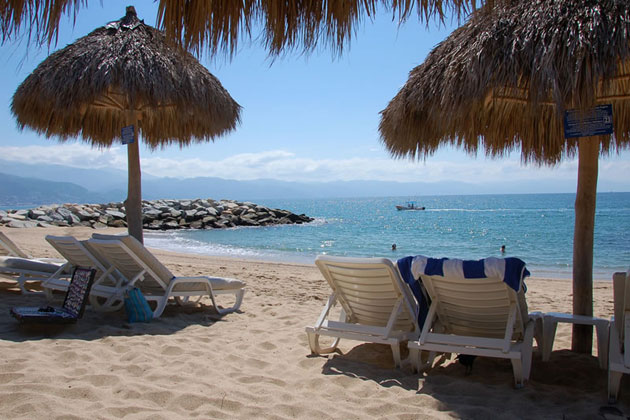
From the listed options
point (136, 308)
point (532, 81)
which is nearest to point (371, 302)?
point (532, 81)

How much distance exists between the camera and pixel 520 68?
9.88ft

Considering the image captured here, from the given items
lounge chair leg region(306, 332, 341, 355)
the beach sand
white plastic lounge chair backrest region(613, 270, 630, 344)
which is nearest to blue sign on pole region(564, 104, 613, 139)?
white plastic lounge chair backrest region(613, 270, 630, 344)

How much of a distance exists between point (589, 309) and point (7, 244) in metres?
6.45

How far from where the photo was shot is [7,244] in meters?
6.18

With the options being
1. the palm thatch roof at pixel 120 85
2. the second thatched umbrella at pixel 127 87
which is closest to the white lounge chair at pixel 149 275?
the second thatched umbrella at pixel 127 87

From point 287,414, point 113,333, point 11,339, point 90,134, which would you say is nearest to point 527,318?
point 287,414

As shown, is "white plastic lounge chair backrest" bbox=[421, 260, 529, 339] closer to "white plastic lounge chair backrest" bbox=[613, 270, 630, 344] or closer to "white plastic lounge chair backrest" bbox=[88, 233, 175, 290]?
"white plastic lounge chair backrest" bbox=[613, 270, 630, 344]

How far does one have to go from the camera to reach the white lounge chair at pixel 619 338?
2.64 m

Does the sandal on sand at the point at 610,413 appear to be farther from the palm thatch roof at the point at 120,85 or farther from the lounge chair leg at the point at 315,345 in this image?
the palm thatch roof at the point at 120,85

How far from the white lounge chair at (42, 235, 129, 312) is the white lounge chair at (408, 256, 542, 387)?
288 cm

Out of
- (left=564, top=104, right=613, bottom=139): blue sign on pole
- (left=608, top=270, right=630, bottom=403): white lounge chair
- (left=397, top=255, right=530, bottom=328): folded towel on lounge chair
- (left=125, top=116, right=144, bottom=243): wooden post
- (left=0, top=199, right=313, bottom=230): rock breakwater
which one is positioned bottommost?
(left=0, top=199, right=313, bottom=230): rock breakwater

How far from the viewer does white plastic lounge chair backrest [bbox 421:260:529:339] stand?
3.00 meters

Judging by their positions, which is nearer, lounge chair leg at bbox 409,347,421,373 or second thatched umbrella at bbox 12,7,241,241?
lounge chair leg at bbox 409,347,421,373

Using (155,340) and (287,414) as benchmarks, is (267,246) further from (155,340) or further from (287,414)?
(287,414)
